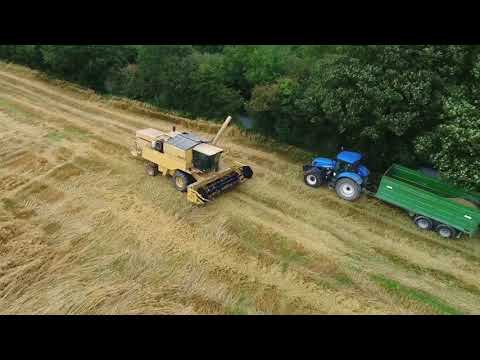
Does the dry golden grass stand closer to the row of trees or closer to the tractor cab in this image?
the tractor cab

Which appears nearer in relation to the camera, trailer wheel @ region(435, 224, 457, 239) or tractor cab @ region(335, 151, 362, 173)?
trailer wheel @ region(435, 224, 457, 239)

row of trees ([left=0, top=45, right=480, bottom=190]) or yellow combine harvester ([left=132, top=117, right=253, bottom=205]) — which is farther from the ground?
row of trees ([left=0, top=45, right=480, bottom=190])

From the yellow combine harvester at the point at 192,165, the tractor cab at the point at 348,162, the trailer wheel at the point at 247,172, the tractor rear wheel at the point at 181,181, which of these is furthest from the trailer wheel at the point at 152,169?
the tractor cab at the point at 348,162

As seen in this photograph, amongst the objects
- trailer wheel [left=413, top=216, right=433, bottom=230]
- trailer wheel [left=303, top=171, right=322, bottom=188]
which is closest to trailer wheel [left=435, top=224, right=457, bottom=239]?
trailer wheel [left=413, top=216, right=433, bottom=230]

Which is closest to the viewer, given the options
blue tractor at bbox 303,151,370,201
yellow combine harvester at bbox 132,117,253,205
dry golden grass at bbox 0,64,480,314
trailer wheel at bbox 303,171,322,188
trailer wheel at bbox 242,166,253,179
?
dry golden grass at bbox 0,64,480,314

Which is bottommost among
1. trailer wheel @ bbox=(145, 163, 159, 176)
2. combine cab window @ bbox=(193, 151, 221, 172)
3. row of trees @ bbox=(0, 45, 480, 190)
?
trailer wheel @ bbox=(145, 163, 159, 176)

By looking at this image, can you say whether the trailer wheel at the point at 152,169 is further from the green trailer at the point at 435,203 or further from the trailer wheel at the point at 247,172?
the green trailer at the point at 435,203
